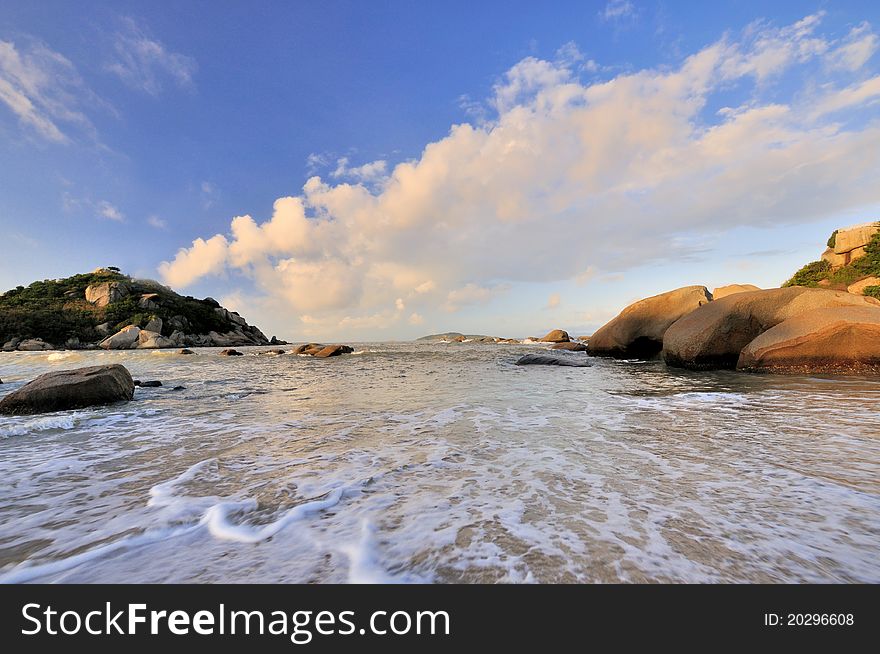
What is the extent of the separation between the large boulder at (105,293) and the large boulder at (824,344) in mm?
83284

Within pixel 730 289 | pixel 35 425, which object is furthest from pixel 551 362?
pixel 35 425

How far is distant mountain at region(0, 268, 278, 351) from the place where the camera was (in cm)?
5019

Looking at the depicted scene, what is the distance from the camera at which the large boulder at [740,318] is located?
1227 cm

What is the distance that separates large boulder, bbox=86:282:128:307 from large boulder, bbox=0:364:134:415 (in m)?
71.5

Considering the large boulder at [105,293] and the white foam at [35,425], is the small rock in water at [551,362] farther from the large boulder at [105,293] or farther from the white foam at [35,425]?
the large boulder at [105,293]

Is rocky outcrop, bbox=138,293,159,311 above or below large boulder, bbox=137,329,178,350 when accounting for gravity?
above

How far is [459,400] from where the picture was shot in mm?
8117

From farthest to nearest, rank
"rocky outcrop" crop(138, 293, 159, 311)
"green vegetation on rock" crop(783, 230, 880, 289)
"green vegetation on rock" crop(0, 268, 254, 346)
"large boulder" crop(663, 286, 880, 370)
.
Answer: "rocky outcrop" crop(138, 293, 159, 311) < "green vegetation on rock" crop(0, 268, 254, 346) < "green vegetation on rock" crop(783, 230, 880, 289) < "large boulder" crop(663, 286, 880, 370)

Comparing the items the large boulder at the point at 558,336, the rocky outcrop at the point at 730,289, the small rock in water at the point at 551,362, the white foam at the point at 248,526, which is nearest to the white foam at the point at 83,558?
the white foam at the point at 248,526

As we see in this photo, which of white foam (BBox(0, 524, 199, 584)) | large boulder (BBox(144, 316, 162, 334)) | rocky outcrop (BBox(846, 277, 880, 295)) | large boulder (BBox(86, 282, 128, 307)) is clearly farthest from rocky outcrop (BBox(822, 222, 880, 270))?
large boulder (BBox(86, 282, 128, 307))

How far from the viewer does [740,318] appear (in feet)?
42.8

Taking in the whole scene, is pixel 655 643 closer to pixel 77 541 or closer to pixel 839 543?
pixel 839 543

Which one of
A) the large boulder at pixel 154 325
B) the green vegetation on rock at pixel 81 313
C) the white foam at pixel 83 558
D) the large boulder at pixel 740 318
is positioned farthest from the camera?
the large boulder at pixel 154 325

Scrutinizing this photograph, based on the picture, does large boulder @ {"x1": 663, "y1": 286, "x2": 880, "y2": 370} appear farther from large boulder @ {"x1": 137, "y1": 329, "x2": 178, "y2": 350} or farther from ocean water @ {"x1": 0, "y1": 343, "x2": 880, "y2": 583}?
large boulder @ {"x1": 137, "y1": 329, "x2": 178, "y2": 350}
